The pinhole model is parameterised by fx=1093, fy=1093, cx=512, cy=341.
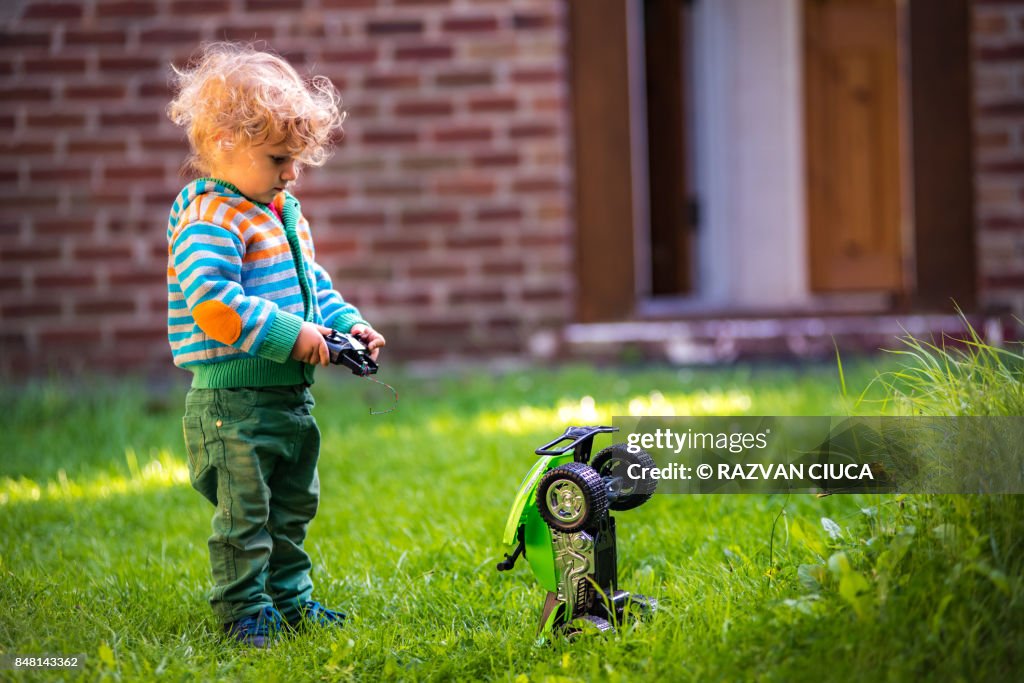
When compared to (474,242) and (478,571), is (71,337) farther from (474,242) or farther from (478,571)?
(478,571)

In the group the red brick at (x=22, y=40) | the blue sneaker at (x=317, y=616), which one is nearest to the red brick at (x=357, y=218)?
the red brick at (x=22, y=40)

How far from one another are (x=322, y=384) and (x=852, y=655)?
4.43 meters

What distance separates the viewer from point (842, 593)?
2008 mm

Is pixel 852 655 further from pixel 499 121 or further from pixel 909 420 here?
pixel 499 121

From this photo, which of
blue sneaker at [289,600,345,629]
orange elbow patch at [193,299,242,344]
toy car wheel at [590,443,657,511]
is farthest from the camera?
blue sneaker at [289,600,345,629]

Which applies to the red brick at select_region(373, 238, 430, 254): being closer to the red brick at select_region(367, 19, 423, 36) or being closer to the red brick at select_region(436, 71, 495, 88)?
the red brick at select_region(436, 71, 495, 88)

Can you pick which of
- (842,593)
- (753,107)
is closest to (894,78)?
(753,107)

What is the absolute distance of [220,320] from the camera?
2.51 meters

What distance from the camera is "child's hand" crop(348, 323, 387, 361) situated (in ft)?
8.97

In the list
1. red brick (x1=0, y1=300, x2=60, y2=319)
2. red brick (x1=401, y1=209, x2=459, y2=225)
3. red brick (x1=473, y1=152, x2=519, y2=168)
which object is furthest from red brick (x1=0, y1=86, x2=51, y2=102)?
red brick (x1=473, y1=152, x2=519, y2=168)

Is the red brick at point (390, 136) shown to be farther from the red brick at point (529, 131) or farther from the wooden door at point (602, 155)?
the wooden door at point (602, 155)

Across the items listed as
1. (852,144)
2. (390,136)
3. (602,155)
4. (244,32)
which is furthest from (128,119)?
(852,144)

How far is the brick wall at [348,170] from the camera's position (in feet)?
21.6

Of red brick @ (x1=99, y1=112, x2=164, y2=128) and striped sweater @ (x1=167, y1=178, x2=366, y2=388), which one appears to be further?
red brick @ (x1=99, y1=112, x2=164, y2=128)
